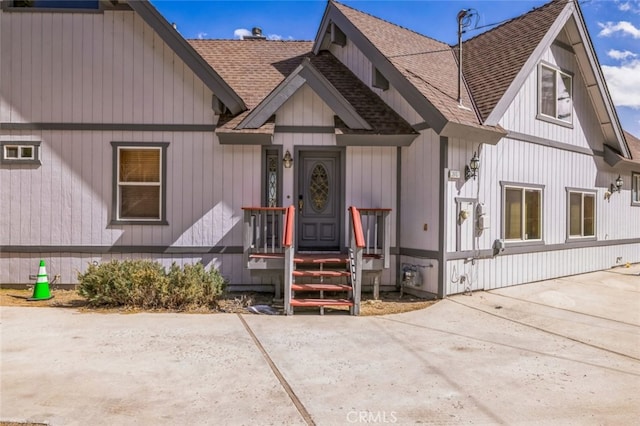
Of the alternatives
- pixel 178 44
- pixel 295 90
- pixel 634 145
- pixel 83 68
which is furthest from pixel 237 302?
pixel 634 145

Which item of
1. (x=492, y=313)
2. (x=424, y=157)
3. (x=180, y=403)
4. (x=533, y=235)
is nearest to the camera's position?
(x=180, y=403)

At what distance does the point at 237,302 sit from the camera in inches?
271

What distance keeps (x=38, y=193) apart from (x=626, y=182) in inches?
580

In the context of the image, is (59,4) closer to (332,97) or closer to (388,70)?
(332,97)

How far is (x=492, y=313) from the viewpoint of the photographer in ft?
20.9

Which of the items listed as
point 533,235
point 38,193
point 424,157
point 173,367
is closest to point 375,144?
point 424,157

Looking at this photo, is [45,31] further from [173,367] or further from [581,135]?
[581,135]

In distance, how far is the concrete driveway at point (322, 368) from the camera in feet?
10.4

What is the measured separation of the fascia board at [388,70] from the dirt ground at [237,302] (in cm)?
304

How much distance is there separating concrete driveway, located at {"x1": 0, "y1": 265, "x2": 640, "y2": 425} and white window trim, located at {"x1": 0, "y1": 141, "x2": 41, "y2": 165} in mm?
3016

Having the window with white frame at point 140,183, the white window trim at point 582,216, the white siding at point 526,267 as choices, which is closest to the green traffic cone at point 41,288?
the window with white frame at point 140,183

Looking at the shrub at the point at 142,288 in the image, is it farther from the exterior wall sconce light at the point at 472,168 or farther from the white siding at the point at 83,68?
the exterior wall sconce light at the point at 472,168

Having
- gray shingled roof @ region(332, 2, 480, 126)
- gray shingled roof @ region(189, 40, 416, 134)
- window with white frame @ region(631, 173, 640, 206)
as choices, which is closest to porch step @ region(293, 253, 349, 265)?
gray shingled roof @ region(189, 40, 416, 134)

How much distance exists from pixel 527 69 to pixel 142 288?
8.36 meters
